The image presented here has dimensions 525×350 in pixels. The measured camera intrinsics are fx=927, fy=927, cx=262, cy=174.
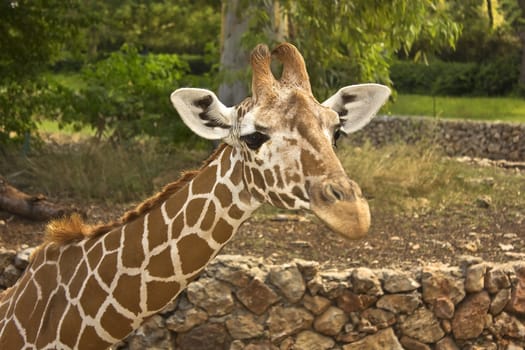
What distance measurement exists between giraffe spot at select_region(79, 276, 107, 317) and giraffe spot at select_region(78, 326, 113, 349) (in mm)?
67

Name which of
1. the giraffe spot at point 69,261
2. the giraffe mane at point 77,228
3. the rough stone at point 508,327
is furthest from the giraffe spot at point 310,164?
the rough stone at point 508,327

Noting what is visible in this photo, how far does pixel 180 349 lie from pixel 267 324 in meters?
0.69

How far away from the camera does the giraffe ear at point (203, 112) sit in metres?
3.52

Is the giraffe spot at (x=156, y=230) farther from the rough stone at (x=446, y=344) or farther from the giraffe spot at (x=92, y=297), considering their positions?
the rough stone at (x=446, y=344)

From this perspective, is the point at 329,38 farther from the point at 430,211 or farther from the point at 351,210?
the point at 351,210

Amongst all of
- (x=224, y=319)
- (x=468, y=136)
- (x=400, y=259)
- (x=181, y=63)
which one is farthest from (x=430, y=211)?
(x=468, y=136)

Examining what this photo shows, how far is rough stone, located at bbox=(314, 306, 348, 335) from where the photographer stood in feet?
23.2

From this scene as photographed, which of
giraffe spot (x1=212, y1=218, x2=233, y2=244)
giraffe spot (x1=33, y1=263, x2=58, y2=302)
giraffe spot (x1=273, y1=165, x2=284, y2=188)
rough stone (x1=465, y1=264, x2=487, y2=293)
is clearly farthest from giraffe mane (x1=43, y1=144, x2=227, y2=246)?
rough stone (x1=465, y1=264, x2=487, y2=293)

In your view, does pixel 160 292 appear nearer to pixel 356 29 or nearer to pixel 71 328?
pixel 71 328

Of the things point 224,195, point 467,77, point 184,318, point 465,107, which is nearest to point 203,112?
point 224,195

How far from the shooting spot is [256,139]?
11.2 ft

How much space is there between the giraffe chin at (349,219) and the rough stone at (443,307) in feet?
14.2

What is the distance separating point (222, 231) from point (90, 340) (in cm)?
76

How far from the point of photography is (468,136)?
66.2 feet
